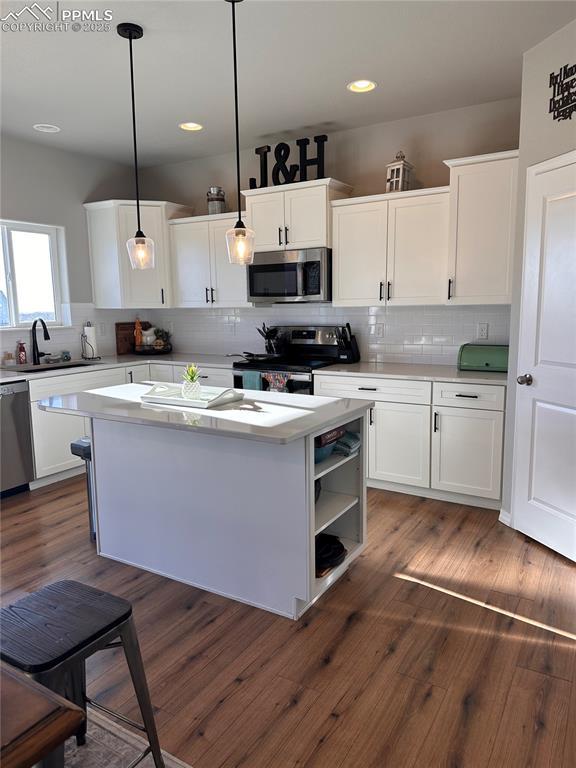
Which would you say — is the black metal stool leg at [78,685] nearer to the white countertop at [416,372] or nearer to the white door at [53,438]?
the white countertop at [416,372]

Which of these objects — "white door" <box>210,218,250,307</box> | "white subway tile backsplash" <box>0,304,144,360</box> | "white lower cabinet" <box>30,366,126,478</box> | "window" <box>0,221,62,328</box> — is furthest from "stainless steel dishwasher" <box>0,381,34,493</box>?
"white door" <box>210,218,250,307</box>

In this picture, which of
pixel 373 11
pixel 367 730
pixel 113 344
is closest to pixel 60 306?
pixel 113 344

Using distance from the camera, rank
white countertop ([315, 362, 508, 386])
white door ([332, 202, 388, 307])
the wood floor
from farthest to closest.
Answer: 1. white door ([332, 202, 388, 307])
2. white countertop ([315, 362, 508, 386])
3. the wood floor

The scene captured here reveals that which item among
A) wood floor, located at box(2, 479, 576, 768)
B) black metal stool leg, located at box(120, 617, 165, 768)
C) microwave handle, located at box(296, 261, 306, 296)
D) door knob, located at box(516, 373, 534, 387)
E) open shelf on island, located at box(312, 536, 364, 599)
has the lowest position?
wood floor, located at box(2, 479, 576, 768)

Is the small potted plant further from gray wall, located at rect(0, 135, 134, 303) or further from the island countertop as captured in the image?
gray wall, located at rect(0, 135, 134, 303)

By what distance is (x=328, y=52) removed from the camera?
115 inches

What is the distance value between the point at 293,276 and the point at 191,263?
122 centimetres

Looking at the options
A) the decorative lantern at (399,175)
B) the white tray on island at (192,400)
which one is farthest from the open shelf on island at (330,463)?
the decorative lantern at (399,175)

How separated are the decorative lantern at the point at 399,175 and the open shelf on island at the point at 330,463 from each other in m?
2.21

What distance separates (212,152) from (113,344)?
211 centimetres

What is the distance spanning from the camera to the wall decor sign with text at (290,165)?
4.16 meters

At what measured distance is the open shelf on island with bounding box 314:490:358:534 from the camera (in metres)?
2.46

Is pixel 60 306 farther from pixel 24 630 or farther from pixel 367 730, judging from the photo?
pixel 367 730

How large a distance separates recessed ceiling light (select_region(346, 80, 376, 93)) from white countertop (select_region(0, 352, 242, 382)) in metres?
2.25
